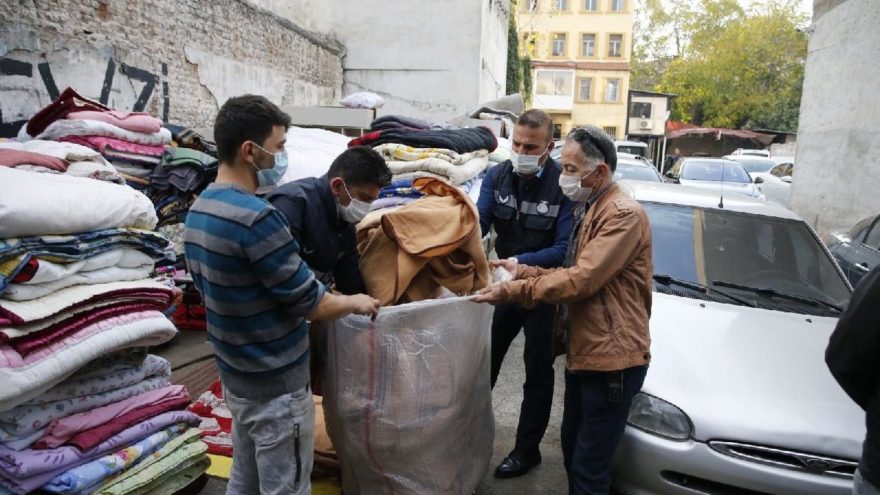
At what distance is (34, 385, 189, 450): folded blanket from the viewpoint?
2.16m

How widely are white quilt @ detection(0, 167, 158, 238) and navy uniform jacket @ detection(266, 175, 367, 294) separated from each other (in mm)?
802

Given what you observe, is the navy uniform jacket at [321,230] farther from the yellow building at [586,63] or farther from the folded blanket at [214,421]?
the yellow building at [586,63]

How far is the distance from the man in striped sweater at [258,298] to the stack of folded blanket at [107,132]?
2.57m

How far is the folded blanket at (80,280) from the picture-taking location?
2.07 meters

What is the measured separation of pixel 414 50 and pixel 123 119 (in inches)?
336

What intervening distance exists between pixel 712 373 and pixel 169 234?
3931 mm

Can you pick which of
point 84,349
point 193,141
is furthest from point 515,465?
point 193,141

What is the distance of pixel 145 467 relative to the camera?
2402mm

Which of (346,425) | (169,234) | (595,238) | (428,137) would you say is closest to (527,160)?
(595,238)

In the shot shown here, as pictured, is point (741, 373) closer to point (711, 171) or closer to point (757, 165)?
point (711, 171)

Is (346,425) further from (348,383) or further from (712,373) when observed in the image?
(712,373)

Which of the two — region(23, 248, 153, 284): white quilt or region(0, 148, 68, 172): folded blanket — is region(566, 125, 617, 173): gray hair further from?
region(0, 148, 68, 172): folded blanket

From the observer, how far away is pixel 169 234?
14.9 feet

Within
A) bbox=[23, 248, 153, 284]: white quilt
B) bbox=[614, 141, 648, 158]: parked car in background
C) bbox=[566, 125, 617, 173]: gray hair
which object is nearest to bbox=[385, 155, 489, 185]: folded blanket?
bbox=[566, 125, 617, 173]: gray hair
